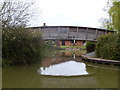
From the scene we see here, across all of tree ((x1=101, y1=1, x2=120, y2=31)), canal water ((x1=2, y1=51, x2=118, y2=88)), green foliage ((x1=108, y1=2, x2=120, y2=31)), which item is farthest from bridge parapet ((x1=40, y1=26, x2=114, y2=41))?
canal water ((x1=2, y1=51, x2=118, y2=88))

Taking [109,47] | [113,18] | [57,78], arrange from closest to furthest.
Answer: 1. [57,78]
2. [109,47]
3. [113,18]

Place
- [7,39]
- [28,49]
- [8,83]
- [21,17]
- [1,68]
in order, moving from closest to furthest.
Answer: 1. [8,83]
2. [1,68]
3. [7,39]
4. [28,49]
5. [21,17]

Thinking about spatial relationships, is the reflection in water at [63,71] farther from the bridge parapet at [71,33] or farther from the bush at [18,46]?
the bridge parapet at [71,33]

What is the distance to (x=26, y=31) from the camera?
9.85 metres

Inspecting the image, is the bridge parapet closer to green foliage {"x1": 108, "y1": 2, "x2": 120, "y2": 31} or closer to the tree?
the tree

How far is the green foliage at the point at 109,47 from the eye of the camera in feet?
37.1

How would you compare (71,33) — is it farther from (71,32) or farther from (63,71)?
(63,71)

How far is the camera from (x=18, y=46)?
367 inches

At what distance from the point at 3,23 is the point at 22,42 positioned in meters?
1.47

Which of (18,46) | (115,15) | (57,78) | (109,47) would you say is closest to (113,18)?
(115,15)

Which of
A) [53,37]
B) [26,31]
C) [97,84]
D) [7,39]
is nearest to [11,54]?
[7,39]

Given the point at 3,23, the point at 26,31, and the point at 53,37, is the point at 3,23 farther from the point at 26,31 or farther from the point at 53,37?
the point at 53,37

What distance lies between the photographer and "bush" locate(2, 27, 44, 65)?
878cm

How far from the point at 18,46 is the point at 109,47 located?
246 inches
